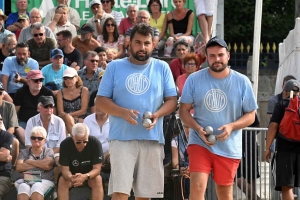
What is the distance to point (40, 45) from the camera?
1659 centimetres

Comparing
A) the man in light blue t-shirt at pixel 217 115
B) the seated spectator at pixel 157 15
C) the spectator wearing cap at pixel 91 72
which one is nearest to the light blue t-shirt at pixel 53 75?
the spectator wearing cap at pixel 91 72

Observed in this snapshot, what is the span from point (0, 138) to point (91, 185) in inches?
58.6

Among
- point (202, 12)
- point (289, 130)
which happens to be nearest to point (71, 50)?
point (202, 12)

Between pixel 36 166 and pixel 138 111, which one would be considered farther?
pixel 36 166

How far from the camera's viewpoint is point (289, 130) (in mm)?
11195

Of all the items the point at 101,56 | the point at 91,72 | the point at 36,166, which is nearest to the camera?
the point at 36,166

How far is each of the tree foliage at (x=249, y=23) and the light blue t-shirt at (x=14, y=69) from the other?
1358cm

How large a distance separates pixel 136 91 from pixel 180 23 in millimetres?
8638

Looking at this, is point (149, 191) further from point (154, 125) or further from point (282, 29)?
point (282, 29)

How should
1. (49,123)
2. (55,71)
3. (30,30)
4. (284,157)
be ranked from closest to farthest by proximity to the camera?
(284,157) → (49,123) → (55,71) → (30,30)

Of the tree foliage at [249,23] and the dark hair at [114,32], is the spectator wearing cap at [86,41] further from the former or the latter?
the tree foliage at [249,23]

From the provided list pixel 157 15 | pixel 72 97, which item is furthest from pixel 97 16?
pixel 72 97

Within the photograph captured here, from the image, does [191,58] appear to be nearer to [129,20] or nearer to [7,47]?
[129,20]

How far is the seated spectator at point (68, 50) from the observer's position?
16500 millimetres
